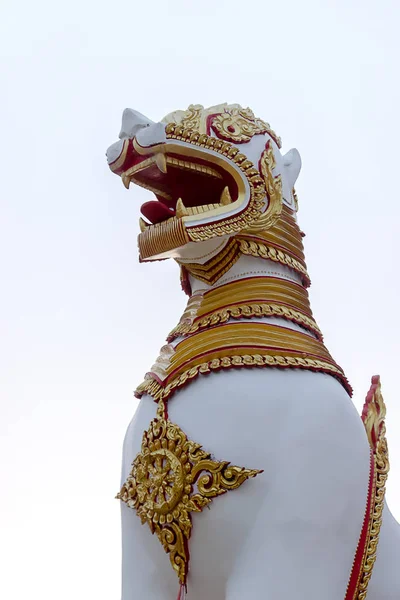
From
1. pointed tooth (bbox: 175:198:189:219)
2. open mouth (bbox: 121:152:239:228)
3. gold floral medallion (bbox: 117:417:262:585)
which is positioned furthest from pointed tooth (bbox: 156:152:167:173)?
gold floral medallion (bbox: 117:417:262:585)

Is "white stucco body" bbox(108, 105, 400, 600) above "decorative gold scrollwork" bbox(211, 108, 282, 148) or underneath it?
underneath

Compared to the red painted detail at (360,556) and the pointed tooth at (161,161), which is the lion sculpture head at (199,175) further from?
the red painted detail at (360,556)

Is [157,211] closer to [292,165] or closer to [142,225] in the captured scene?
[142,225]

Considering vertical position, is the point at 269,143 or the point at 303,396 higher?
the point at 269,143

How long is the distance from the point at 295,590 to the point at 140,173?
175cm

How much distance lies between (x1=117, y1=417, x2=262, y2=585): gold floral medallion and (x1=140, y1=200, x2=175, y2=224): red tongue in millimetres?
863

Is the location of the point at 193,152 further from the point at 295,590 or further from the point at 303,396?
the point at 295,590

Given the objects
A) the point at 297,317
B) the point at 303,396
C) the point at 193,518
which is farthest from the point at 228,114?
the point at 193,518

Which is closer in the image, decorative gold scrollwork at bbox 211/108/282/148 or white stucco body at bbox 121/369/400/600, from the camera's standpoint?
white stucco body at bbox 121/369/400/600

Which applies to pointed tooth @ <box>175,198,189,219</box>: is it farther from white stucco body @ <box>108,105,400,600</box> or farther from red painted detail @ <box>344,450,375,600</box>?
red painted detail @ <box>344,450,375,600</box>

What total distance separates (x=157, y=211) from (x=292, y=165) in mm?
662

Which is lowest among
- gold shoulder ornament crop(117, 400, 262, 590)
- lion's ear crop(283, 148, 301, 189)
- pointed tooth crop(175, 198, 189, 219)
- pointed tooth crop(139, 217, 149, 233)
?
gold shoulder ornament crop(117, 400, 262, 590)

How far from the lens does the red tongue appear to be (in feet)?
13.0

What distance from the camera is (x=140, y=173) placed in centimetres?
394
